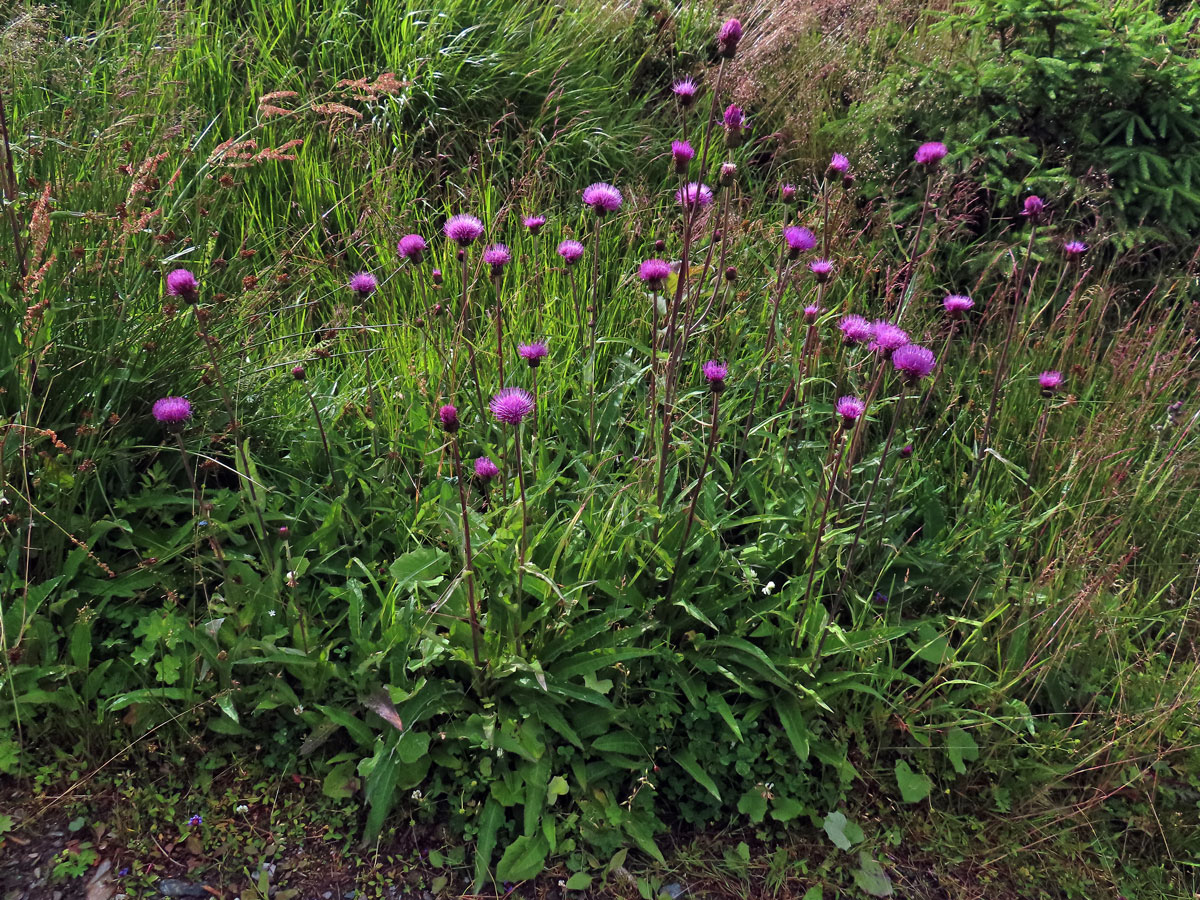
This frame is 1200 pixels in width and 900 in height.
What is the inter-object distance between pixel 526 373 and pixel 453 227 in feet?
2.29

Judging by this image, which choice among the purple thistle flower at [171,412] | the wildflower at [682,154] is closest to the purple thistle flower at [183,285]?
the purple thistle flower at [171,412]

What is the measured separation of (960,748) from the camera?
6.31ft

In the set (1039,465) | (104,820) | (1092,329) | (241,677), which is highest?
(1092,329)

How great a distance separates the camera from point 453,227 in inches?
75.1

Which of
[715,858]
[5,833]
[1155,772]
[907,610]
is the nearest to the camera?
[5,833]

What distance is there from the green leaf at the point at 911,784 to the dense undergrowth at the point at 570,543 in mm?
13

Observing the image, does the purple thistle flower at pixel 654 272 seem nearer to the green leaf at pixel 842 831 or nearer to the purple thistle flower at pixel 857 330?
the purple thistle flower at pixel 857 330

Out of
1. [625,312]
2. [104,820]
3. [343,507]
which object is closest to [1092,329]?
[625,312]

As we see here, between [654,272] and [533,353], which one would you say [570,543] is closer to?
[533,353]

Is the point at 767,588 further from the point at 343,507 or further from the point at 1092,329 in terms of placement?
the point at 1092,329

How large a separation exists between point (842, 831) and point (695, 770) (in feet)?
1.23

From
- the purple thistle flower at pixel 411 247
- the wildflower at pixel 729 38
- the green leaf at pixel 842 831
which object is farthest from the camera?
the purple thistle flower at pixel 411 247

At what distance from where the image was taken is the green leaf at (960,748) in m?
1.91

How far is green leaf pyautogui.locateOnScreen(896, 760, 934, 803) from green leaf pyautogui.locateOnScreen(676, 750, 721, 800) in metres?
0.44
